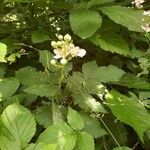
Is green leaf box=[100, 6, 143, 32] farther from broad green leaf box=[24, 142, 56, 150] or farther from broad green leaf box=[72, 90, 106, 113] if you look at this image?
broad green leaf box=[24, 142, 56, 150]

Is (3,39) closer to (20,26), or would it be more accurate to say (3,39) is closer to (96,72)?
(20,26)

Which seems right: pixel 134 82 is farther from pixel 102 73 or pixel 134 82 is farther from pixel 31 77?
pixel 31 77

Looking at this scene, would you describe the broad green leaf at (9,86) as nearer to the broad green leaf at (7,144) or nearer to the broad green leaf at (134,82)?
the broad green leaf at (7,144)

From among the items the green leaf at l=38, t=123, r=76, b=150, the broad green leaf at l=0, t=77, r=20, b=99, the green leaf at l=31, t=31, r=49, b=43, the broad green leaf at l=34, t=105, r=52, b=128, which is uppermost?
the green leaf at l=31, t=31, r=49, b=43

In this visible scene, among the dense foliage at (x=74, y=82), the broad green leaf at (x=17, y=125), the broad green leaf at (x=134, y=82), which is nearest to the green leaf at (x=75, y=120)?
the dense foliage at (x=74, y=82)

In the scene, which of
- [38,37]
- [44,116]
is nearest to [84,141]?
[44,116]

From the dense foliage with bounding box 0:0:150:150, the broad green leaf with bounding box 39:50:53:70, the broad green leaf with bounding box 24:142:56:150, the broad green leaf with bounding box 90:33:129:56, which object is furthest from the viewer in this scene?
the broad green leaf with bounding box 90:33:129:56

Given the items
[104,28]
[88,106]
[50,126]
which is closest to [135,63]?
[104,28]

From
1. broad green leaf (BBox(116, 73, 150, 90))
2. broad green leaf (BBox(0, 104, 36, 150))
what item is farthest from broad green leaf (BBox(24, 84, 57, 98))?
broad green leaf (BBox(116, 73, 150, 90))
